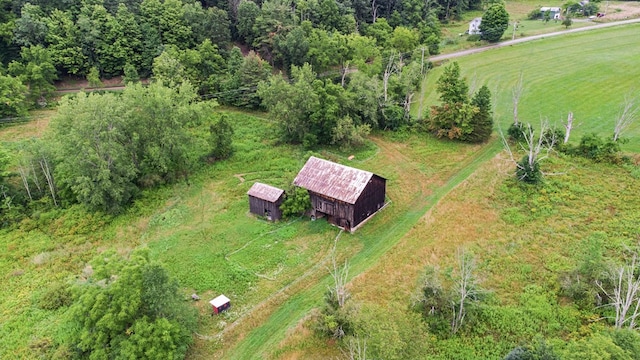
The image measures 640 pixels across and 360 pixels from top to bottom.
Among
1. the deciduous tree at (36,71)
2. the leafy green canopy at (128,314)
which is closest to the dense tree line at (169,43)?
the deciduous tree at (36,71)

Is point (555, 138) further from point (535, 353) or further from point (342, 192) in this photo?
point (535, 353)

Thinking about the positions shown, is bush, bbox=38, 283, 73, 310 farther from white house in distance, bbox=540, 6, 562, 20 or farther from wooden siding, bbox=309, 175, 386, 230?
white house in distance, bbox=540, 6, 562, 20

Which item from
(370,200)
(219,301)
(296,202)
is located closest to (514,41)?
(370,200)

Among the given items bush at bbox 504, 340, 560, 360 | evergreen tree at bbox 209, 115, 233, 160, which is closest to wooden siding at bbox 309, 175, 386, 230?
evergreen tree at bbox 209, 115, 233, 160

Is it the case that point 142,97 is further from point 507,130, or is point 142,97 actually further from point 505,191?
point 507,130

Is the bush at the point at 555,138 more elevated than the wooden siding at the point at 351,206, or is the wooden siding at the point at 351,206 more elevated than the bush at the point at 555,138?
the bush at the point at 555,138

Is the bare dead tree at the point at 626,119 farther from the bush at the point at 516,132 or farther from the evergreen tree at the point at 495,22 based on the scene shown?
the evergreen tree at the point at 495,22

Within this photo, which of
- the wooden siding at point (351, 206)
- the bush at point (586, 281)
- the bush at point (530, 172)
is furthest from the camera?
the bush at point (530, 172)
